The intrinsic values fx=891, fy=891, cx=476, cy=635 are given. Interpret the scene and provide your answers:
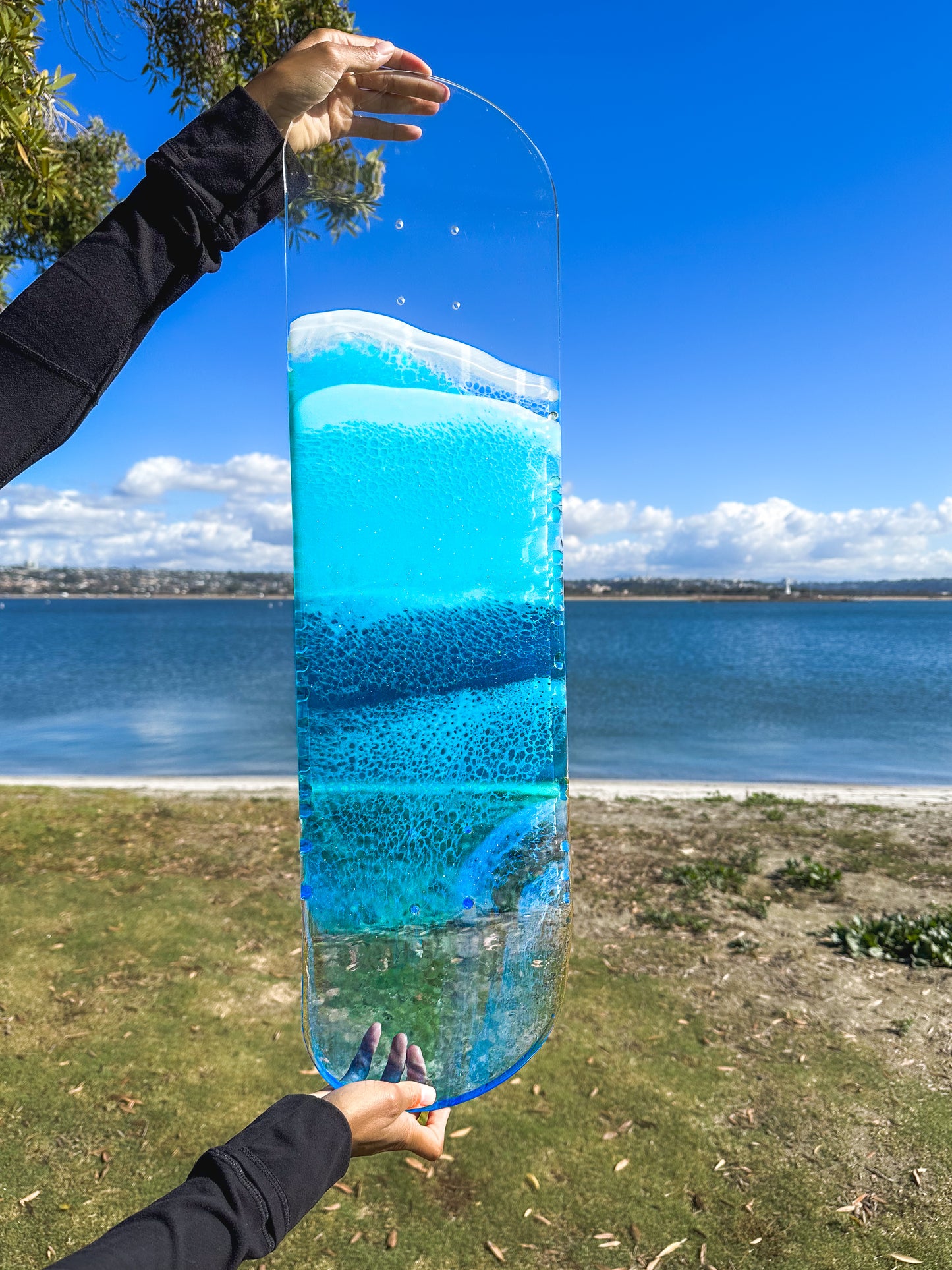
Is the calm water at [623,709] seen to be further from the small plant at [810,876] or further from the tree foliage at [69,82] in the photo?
the tree foliage at [69,82]

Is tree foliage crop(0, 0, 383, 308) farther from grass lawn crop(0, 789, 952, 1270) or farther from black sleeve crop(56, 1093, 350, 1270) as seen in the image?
grass lawn crop(0, 789, 952, 1270)

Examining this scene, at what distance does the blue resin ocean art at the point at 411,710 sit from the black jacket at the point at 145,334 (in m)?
0.27

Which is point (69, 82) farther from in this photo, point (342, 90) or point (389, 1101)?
point (389, 1101)

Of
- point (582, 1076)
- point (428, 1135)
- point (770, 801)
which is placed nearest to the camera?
point (428, 1135)

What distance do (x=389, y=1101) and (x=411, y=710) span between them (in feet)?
2.10

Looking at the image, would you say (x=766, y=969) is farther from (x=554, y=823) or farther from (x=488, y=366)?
(x=488, y=366)

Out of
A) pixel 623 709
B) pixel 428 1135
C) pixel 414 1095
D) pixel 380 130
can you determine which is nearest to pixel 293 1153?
pixel 414 1095

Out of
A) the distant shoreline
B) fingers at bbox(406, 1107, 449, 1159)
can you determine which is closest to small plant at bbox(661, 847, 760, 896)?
the distant shoreline

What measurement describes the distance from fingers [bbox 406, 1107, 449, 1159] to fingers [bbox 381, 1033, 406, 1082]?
0.07 meters

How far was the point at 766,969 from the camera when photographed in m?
5.18

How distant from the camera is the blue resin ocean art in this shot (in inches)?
63.2

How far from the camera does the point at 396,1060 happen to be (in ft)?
5.01

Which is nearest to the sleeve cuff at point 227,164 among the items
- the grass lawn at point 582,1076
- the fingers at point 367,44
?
the fingers at point 367,44

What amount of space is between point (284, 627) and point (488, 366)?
345ft
